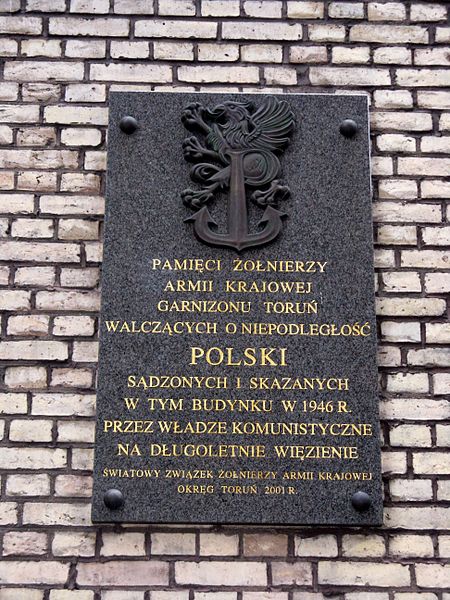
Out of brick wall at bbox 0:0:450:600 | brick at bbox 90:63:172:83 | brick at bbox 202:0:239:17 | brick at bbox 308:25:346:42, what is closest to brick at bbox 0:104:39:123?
brick wall at bbox 0:0:450:600

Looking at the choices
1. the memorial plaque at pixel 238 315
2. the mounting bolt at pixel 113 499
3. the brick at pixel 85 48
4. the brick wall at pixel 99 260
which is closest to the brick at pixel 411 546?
the brick wall at pixel 99 260

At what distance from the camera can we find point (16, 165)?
3717 millimetres

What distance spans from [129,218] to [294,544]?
1351 mm

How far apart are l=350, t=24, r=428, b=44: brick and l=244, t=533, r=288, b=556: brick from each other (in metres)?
2.04

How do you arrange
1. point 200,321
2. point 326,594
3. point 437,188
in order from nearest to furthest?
point 326,594 < point 200,321 < point 437,188

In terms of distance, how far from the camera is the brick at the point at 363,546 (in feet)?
10.8

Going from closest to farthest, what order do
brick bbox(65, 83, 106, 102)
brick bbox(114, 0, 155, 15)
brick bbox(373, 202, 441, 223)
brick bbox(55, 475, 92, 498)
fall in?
1. brick bbox(55, 475, 92, 498)
2. brick bbox(373, 202, 441, 223)
3. brick bbox(65, 83, 106, 102)
4. brick bbox(114, 0, 155, 15)

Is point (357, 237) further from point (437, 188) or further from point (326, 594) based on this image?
point (326, 594)

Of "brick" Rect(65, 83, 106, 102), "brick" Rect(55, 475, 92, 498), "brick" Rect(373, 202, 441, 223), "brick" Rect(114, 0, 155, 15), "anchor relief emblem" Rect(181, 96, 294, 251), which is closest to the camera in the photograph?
"brick" Rect(55, 475, 92, 498)

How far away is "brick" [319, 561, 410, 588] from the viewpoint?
327cm

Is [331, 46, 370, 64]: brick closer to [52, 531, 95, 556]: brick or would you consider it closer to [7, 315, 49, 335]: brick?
[7, 315, 49, 335]: brick

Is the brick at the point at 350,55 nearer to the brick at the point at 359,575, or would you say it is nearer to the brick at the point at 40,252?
the brick at the point at 40,252

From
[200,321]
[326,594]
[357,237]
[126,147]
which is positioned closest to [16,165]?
[126,147]

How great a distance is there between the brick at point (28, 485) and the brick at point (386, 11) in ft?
7.51
